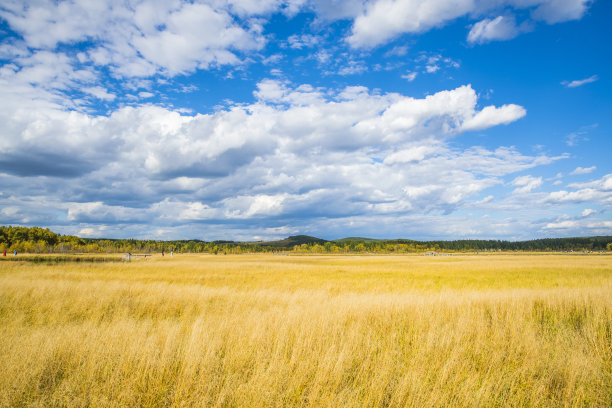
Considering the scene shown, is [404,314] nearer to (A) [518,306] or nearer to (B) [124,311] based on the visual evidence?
(A) [518,306]

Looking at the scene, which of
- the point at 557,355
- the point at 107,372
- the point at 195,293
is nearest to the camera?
the point at 107,372

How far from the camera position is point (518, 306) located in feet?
33.2

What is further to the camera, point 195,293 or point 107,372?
point 195,293

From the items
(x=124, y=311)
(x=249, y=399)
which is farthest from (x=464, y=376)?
(x=124, y=311)

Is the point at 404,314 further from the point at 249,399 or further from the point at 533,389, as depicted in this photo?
the point at 249,399

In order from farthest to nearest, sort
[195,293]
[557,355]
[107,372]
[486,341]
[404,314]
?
[195,293]
[404,314]
[486,341]
[557,355]
[107,372]

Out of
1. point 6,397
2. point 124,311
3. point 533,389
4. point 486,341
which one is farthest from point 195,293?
point 533,389

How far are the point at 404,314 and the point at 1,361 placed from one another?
9.23m

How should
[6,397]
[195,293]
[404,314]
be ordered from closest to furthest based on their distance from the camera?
[6,397] < [404,314] < [195,293]

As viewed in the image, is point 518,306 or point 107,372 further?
point 518,306

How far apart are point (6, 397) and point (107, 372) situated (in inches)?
47.4

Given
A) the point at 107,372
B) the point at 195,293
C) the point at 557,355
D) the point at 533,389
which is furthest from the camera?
the point at 195,293

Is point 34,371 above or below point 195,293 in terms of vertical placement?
above

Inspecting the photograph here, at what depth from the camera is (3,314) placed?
1014cm
